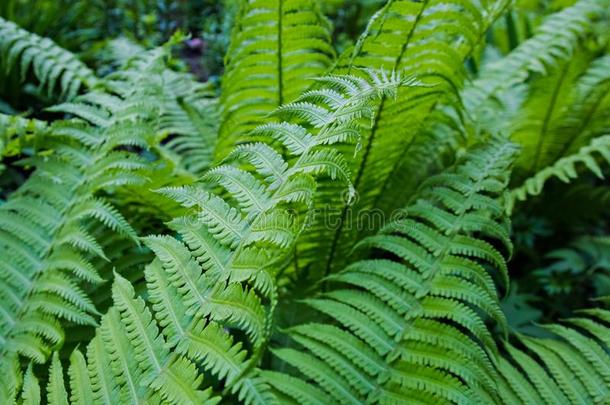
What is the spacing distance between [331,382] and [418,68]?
2.86ft

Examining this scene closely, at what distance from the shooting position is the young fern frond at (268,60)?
143 cm

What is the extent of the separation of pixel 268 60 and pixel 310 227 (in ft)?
1.60

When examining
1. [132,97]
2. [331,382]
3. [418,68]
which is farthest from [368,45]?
[331,382]

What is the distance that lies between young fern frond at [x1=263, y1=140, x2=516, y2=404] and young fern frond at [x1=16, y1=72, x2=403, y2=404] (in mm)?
213

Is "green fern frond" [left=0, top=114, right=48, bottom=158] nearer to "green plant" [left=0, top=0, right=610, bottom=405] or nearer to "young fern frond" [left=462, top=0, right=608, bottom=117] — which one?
"green plant" [left=0, top=0, right=610, bottom=405]

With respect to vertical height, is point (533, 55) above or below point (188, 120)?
above

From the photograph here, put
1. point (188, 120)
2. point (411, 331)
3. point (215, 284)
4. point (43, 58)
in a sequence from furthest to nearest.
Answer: point (188, 120) → point (43, 58) → point (411, 331) → point (215, 284)

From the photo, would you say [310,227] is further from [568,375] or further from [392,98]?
[568,375]

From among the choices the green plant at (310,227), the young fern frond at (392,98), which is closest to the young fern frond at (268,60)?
the green plant at (310,227)

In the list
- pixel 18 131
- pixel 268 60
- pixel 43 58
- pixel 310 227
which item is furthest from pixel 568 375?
pixel 43 58

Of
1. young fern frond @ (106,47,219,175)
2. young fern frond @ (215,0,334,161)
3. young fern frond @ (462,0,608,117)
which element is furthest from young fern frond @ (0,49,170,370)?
young fern frond @ (462,0,608,117)

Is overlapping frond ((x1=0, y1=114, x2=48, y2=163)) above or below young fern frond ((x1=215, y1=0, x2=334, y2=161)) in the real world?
below

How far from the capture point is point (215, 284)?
904 mm

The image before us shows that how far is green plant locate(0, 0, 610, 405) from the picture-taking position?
3.06 feet
